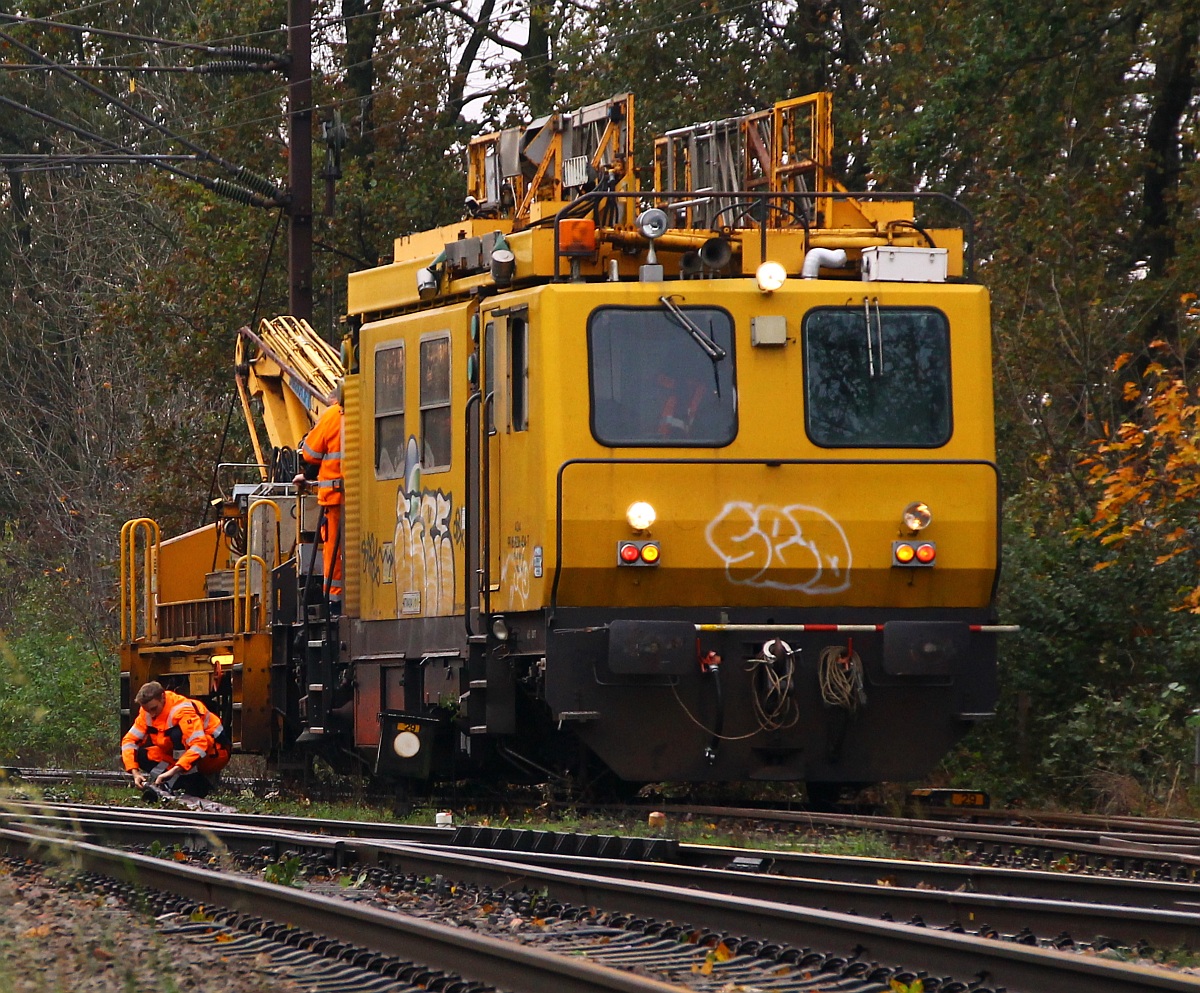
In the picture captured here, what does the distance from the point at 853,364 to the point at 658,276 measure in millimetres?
1218

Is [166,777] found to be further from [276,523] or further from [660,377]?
[660,377]

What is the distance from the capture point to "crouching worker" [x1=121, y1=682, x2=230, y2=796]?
14766mm

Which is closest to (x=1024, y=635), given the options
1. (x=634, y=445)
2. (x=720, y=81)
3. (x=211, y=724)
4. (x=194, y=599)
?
(x=634, y=445)

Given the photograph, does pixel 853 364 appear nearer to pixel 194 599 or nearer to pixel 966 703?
pixel 966 703

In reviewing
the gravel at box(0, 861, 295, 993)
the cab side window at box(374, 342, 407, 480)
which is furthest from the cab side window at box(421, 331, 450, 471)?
the gravel at box(0, 861, 295, 993)

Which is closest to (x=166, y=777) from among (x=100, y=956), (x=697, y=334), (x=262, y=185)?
(x=697, y=334)

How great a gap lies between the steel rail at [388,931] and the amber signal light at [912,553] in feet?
15.0

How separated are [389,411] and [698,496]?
8.83ft

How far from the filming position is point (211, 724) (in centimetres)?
1512

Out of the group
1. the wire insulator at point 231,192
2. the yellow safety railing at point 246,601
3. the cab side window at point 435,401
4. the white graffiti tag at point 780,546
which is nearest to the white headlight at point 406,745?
the cab side window at point 435,401

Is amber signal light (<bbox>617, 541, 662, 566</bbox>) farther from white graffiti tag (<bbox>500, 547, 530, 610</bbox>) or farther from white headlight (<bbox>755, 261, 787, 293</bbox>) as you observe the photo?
white headlight (<bbox>755, 261, 787, 293</bbox>)

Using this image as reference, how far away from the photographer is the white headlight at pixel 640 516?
11.4 m

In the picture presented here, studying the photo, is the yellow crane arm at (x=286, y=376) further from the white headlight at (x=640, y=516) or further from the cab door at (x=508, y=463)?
the white headlight at (x=640, y=516)

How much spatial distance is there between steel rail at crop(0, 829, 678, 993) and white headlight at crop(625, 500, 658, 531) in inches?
134
